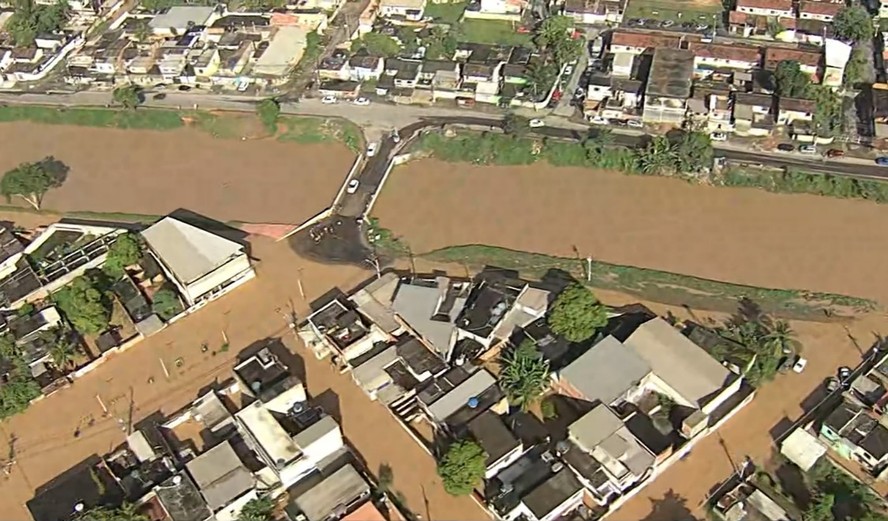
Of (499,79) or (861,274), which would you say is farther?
(499,79)

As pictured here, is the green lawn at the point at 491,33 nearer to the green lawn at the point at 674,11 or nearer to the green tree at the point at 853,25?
the green lawn at the point at 674,11

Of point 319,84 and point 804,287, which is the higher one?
point 319,84

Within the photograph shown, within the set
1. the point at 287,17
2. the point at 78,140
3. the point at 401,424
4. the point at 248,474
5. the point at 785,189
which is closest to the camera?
the point at 248,474

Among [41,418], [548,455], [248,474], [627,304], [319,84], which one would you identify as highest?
[319,84]

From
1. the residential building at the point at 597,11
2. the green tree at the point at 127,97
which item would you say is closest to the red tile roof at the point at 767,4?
the residential building at the point at 597,11

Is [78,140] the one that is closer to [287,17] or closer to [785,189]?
[287,17]

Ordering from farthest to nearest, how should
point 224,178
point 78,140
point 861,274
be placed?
1. point 78,140
2. point 224,178
3. point 861,274

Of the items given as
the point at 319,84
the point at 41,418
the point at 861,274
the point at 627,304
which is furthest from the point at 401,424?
the point at 319,84
